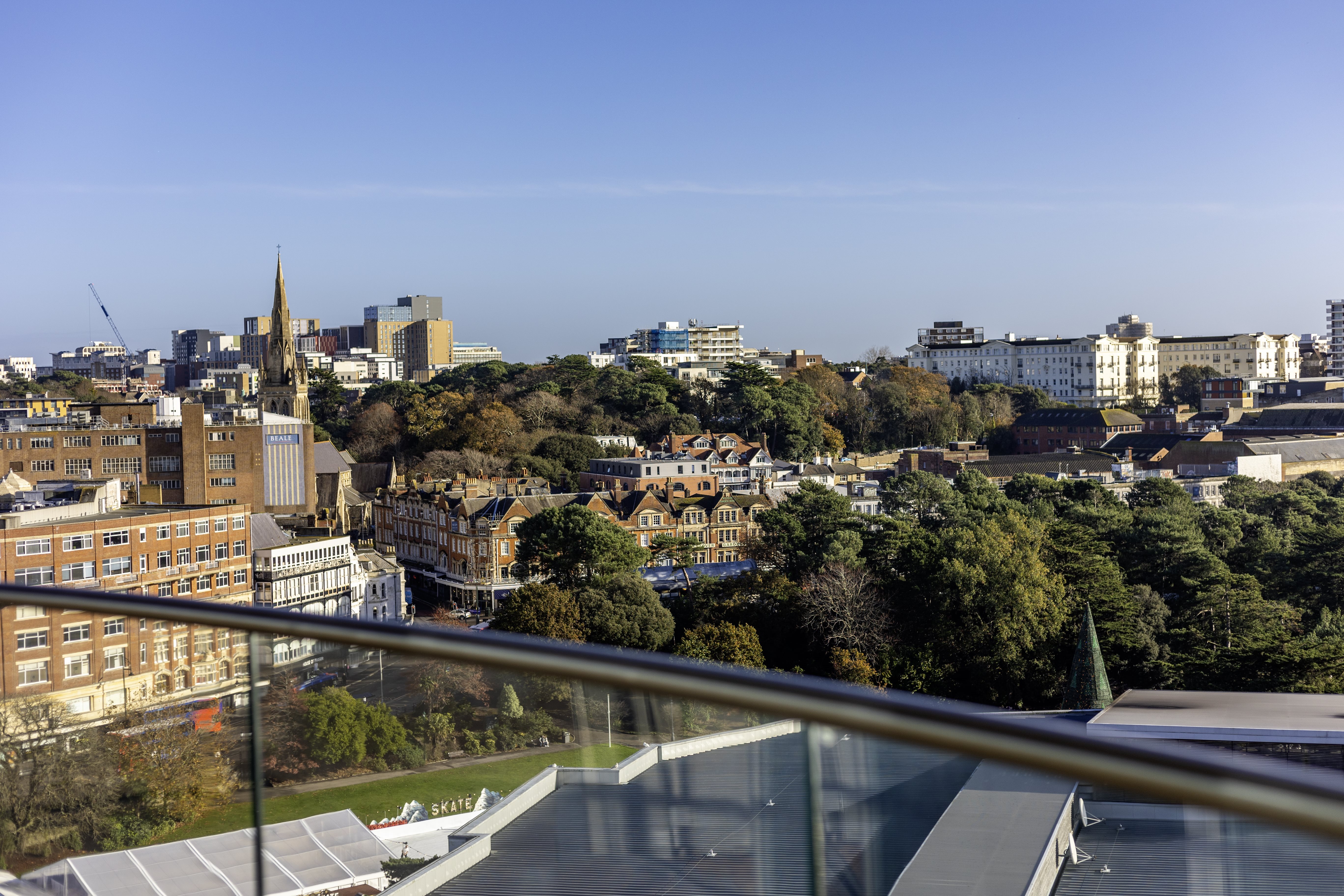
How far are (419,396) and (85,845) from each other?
1401 inches

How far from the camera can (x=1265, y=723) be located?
10320 millimetres

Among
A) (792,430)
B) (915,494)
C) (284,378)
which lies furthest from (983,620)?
(284,378)

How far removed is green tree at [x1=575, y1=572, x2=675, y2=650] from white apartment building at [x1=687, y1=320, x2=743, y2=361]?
47.6 metres

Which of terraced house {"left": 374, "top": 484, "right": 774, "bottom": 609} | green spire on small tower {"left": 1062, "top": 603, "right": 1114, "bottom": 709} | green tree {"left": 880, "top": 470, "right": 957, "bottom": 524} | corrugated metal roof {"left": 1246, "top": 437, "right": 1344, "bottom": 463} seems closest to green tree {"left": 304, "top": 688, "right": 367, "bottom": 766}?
green spire on small tower {"left": 1062, "top": 603, "right": 1114, "bottom": 709}

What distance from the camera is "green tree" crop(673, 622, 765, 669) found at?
51.7 ft

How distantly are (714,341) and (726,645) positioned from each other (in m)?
50.3

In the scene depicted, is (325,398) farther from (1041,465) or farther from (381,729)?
(381,729)

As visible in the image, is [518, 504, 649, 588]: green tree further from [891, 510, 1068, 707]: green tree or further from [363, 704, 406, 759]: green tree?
[363, 704, 406, 759]: green tree

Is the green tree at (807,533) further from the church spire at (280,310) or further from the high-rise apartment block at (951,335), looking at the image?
the high-rise apartment block at (951,335)

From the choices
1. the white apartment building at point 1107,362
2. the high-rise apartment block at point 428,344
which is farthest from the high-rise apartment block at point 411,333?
the white apartment building at point 1107,362

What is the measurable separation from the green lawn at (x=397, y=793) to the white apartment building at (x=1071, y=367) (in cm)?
5694

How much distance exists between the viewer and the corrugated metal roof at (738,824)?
833 mm

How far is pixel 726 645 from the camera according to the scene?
15750mm

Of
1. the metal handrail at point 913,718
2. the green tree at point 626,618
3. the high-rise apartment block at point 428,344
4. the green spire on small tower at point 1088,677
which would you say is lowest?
the green spire on small tower at point 1088,677
